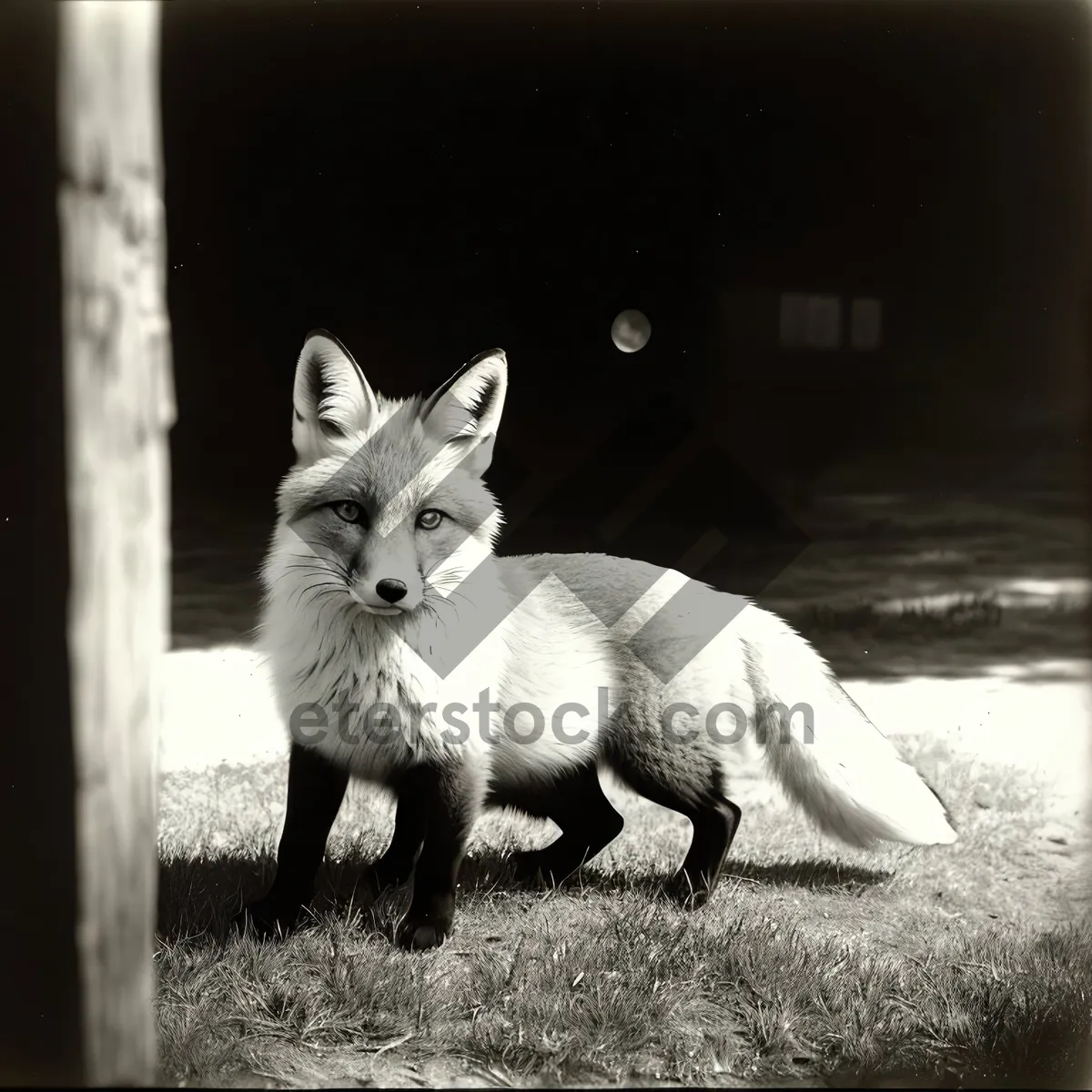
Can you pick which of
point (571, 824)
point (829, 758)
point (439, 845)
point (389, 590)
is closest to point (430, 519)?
point (389, 590)

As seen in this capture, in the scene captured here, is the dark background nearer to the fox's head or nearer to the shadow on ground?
the fox's head

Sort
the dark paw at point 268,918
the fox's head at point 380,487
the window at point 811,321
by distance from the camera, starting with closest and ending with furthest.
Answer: the fox's head at point 380,487 → the dark paw at point 268,918 → the window at point 811,321

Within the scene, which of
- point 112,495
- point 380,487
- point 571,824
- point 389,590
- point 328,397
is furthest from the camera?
point 571,824

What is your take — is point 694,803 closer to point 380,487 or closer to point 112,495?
point 380,487

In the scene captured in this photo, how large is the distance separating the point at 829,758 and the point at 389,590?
176cm

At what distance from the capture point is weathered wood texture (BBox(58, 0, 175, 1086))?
8.08ft

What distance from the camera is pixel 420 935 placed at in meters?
3.12

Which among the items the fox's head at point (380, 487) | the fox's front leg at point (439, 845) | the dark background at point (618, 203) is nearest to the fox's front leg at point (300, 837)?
the fox's front leg at point (439, 845)

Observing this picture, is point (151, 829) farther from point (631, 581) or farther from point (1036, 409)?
point (1036, 409)

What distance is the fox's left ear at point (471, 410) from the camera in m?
3.20

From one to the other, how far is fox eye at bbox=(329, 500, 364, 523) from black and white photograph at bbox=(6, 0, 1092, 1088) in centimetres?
1

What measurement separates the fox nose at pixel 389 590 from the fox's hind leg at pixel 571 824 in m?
1.04

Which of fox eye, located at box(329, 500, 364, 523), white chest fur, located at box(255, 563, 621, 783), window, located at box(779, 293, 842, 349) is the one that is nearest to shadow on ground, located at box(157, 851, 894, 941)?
white chest fur, located at box(255, 563, 621, 783)

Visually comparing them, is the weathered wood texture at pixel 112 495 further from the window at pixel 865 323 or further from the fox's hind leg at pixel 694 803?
the window at pixel 865 323
